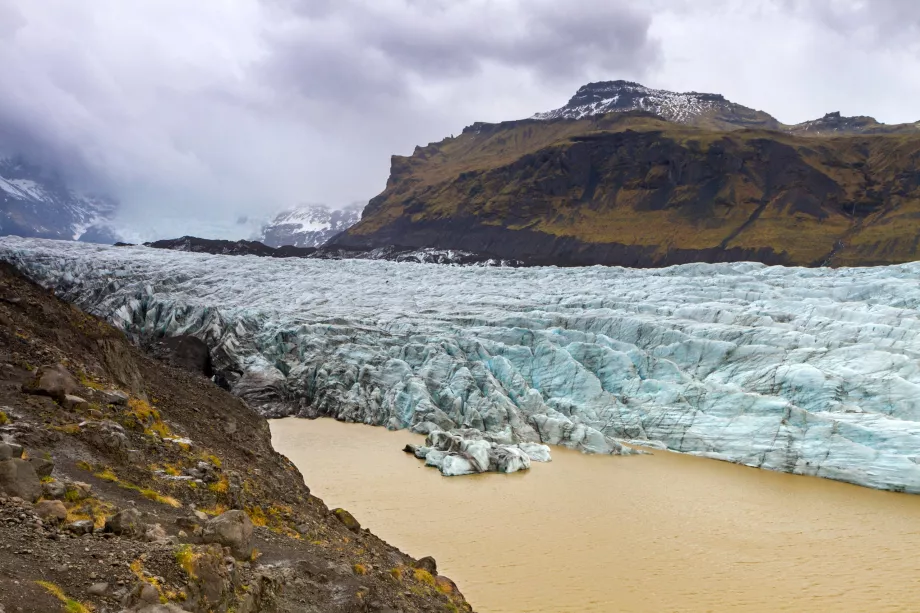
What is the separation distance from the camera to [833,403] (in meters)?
22.1

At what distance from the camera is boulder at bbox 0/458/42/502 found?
18.7 feet

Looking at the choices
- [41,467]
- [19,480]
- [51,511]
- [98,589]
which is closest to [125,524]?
[51,511]

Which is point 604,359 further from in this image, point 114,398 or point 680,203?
point 680,203

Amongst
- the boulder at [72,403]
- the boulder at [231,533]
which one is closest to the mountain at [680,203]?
the boulder at [72,403]

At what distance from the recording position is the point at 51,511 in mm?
5676

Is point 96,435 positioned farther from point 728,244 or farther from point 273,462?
point 728,244

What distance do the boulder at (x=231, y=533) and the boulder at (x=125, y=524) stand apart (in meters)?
0.64

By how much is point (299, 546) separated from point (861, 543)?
1349 cm

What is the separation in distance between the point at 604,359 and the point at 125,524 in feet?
72.7

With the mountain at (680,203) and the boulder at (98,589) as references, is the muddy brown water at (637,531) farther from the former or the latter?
the mountain at (680,203)

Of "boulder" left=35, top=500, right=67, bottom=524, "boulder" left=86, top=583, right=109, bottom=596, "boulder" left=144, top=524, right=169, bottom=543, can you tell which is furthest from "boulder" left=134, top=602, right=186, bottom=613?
"boulder" left=35, top=500, right=67, bottom=524

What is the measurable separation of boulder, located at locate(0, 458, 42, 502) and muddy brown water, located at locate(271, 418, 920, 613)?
25.3 ft

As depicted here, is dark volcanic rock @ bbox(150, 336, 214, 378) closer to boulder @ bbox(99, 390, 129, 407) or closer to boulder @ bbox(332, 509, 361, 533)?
boulder @ bbox(99, 390, 129, 407)

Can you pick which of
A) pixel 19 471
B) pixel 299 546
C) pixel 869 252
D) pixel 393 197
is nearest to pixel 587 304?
pixel 299 546
